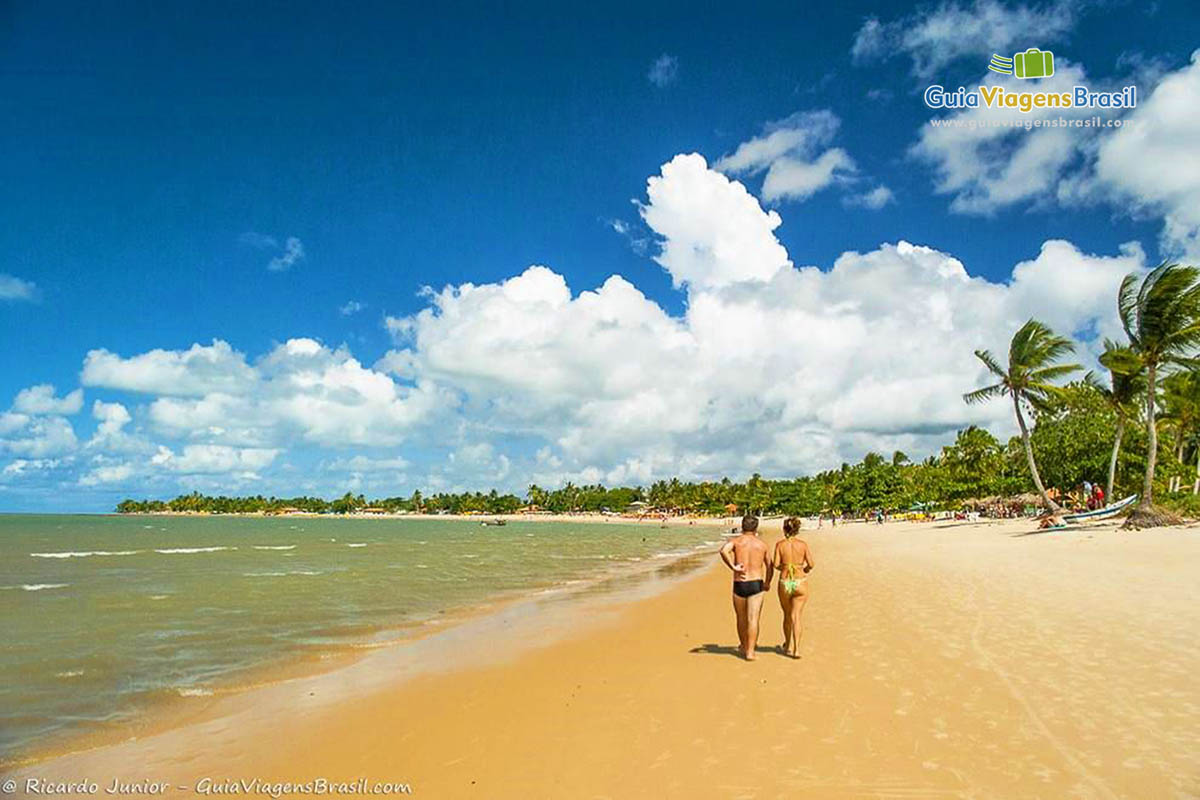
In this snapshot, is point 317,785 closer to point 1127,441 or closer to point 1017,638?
point 1017,638

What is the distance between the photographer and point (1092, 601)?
1220 cm

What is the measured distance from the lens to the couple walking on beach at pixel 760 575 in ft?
29.6

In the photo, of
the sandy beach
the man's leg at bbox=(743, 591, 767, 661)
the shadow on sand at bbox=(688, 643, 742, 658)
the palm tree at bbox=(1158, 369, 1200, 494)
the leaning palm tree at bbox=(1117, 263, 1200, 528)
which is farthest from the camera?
the palm tree at bbox=(1158, 369, 1200, 494)

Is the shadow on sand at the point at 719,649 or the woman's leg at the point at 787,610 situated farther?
the shadow on sand at the point at 719,649

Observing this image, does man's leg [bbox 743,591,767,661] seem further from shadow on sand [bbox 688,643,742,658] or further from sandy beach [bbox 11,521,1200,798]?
shadow on sand [bbox 688,643,742,658]

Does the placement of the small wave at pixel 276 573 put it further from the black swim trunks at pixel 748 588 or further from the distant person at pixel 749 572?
the black swim trunks at pixel 748 588

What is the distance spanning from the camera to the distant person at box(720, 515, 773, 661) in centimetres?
897

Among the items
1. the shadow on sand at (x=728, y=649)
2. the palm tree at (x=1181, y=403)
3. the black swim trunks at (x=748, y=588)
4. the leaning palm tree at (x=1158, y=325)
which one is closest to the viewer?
the black swim trunks at (x=748, y=588)

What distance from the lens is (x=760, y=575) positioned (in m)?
9.06

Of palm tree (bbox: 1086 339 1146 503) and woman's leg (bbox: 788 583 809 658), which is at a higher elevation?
palm tree (bbox: 1086 339 1146 503)

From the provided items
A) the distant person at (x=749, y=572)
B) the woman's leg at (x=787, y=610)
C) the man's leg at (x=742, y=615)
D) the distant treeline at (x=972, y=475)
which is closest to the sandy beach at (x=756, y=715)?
the woman's leg at (x=787, y=610)

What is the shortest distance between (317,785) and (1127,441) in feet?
170

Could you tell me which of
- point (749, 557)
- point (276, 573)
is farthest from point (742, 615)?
point (276, 573)

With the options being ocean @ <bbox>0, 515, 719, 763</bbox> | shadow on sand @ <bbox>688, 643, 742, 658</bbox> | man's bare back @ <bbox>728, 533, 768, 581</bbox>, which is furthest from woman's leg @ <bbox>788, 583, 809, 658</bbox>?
ocean @ <bbox>0, 515, 719, 763</bbox>
